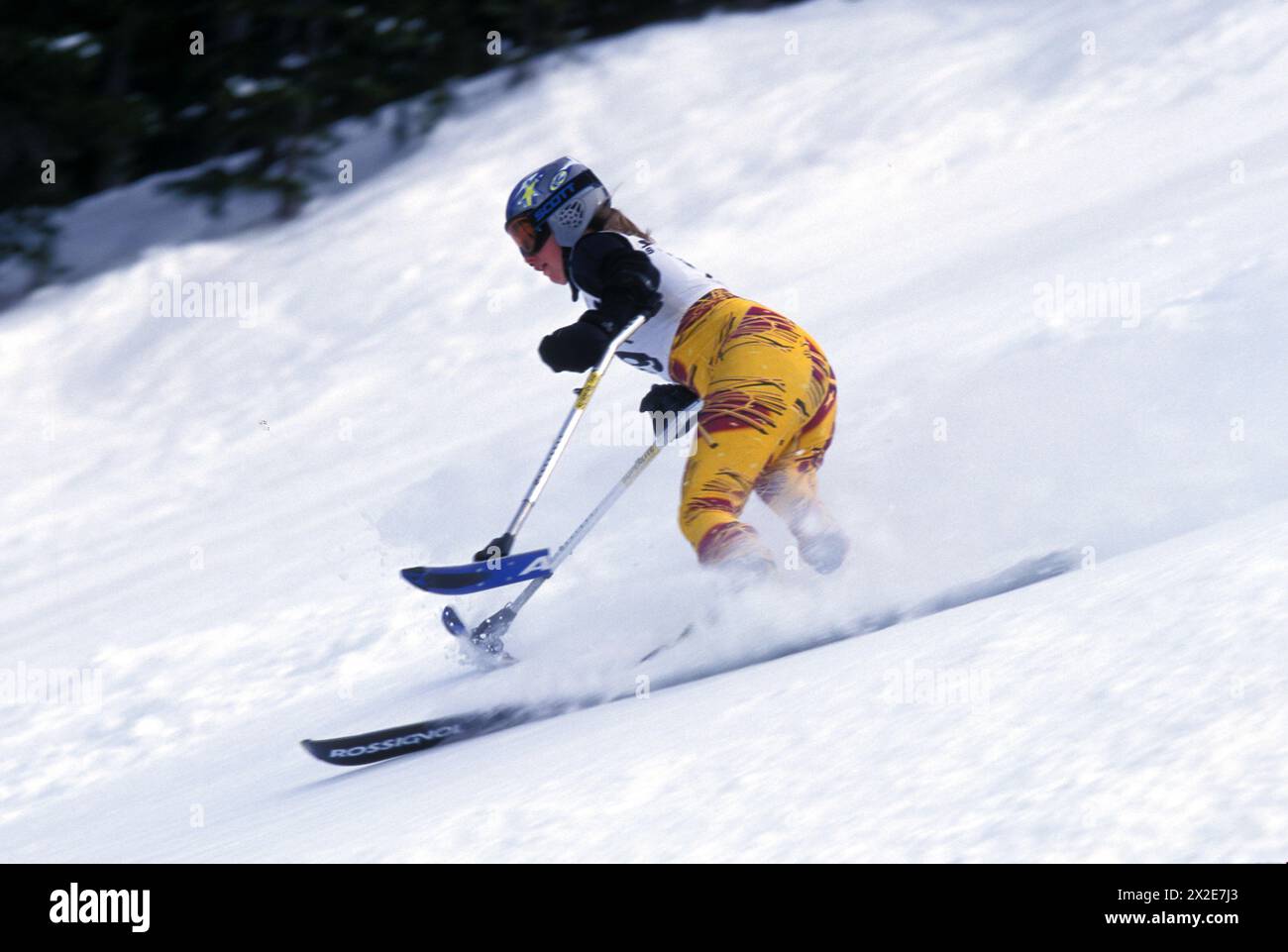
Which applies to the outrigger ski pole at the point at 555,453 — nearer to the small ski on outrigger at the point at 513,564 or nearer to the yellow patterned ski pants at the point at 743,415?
the small ski on outrigger at the point at 513,564

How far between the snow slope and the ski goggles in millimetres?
1197

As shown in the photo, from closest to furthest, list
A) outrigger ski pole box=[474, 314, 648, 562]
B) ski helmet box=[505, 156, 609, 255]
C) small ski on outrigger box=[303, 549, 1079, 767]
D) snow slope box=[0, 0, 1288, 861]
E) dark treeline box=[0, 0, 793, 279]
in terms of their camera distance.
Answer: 1. snow slope box=[0, 0, 1288, 861]
2. small ski on outrigger box=[303, 549, 1079, 767]
3. outrigger ski pole box=[474, 314, 648, 562]
4. ski helmet box=[505, 156, 609, 255]
5. dark treeline box=[0, 0, 793, 279]

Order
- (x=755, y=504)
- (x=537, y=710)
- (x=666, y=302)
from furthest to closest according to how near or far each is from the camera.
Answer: (x=755, y=504), (x=666, y=302), (x=537, y=710)

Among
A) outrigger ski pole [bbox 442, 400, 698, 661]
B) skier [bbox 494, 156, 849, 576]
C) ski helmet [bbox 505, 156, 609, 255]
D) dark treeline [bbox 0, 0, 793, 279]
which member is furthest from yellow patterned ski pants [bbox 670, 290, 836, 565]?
dark treeline [bbox 0, 0, 793, 279]

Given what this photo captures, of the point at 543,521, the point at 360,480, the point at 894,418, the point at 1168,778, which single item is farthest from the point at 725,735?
the point at 360,480

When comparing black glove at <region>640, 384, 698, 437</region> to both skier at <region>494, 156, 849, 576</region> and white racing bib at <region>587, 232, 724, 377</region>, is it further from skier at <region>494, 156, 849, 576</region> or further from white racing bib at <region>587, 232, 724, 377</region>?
white racing bib at <region>587, 232, 724, 377</region>

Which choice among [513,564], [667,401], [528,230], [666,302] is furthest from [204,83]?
[513,564]

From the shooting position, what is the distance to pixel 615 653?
13.6 ft

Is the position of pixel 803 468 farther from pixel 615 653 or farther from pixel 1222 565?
pixel 1222 565

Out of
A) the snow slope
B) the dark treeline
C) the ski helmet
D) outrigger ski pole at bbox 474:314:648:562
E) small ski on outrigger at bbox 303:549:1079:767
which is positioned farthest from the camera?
Answer: the dark treeline

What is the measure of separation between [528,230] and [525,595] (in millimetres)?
1102

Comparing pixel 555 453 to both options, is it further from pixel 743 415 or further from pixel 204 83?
pixel 204 83

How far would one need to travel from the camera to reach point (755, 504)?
5172 mm

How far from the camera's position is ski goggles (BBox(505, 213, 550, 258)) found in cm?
419
